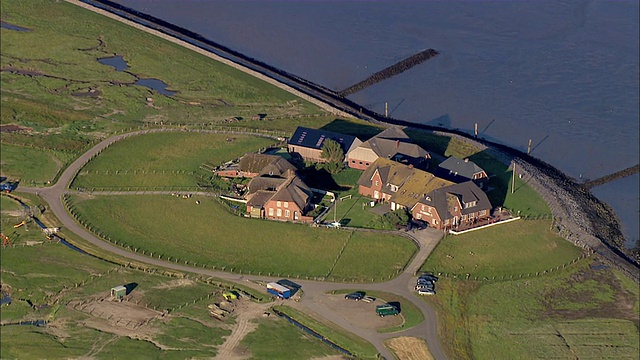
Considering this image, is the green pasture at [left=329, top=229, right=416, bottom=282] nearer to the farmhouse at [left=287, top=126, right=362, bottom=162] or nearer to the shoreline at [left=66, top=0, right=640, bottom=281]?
the shoreline at [left=66, top=0, right=640, bottom=281]

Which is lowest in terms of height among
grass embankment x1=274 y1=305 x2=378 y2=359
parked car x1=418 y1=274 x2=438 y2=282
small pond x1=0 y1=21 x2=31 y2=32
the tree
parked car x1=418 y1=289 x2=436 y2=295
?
grass embankment x1=274 y1=305 x2=378 y2=359

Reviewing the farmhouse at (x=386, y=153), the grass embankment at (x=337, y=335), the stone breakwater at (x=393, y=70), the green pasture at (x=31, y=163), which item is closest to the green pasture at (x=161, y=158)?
the green pasture at (x=31, y=163)

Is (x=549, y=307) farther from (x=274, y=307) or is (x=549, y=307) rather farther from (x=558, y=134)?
(x=558, y=134)

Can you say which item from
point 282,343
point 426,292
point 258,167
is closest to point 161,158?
point 258,167

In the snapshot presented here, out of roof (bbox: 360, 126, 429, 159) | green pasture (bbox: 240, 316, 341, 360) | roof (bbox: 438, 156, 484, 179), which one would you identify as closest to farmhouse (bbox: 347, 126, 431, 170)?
roof (bbox: 360, 126, 429, 159)

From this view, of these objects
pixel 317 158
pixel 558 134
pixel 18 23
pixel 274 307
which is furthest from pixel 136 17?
pixel 274 307

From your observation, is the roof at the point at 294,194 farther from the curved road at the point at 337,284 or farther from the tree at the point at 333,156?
the curved road at the point at 337,284

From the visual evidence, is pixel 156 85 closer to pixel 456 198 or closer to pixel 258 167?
pixel 258 167
